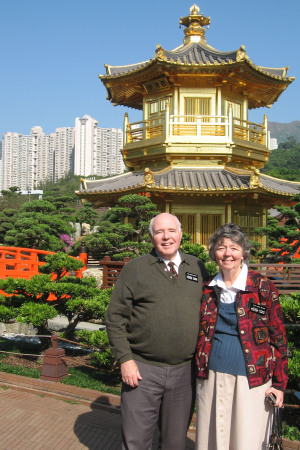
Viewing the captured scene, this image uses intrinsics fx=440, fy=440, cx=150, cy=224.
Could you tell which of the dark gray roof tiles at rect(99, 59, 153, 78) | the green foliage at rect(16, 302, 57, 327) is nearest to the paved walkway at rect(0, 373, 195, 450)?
the green foliage at rect(16, 302, 57, 327)

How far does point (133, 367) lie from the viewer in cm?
297

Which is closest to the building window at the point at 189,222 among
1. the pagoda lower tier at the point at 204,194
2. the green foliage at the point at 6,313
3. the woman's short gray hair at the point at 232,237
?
the pagoda lower tier at the point at 204,194

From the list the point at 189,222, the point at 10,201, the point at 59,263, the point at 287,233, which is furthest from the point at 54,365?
the point at 10,201

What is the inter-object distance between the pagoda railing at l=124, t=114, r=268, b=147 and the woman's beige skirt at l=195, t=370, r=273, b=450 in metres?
10.6

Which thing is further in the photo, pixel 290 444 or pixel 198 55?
pixel 198 55

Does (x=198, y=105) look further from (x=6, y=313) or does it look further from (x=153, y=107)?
(x=6, y=313)

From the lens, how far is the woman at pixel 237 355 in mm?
2855

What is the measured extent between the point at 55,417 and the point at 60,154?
8748 cm

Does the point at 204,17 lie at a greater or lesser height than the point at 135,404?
greater

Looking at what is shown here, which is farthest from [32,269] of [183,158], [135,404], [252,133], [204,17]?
[204,17]

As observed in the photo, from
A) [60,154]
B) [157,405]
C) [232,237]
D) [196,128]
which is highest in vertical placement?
[60,154]

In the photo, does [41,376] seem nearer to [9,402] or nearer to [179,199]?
[9,402]

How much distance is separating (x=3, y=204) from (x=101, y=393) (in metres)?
27.5

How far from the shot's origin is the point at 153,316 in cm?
298
